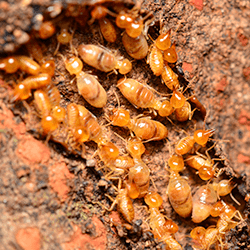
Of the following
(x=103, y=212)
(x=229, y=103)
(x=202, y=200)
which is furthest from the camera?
(x=229, y=103)

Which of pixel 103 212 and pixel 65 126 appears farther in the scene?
pixel 103 212

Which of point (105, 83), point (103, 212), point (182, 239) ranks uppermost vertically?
point (105, 83)

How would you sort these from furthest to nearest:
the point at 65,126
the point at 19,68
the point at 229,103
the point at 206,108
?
the point at 229,103, the point at 206,108, the point at 65,126, the point at 19,68

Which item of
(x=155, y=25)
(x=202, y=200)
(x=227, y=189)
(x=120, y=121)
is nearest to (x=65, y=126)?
(x=120, y=121)

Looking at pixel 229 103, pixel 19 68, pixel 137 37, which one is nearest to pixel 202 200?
pixel 229 103

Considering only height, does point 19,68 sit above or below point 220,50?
below

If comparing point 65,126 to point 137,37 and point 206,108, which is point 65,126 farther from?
point 206,108
